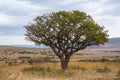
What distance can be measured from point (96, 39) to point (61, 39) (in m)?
4.56

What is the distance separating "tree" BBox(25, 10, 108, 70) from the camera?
4453 centimetres

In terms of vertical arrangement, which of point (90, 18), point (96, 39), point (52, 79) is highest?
point (90, 18)

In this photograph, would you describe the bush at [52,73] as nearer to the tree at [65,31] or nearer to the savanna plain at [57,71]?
the savanna plain at [57,71]

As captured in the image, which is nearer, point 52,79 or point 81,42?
point 52,79

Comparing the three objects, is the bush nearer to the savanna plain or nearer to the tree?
the savanna plain

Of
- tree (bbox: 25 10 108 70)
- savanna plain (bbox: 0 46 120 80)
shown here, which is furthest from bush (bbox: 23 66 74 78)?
tree (bbox: 25 10 108 70)

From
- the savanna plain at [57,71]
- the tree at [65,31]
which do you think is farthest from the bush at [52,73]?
the tree at [65,31]

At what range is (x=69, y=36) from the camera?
44.9m

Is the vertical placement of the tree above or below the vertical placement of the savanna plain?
above

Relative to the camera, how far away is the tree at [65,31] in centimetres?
4453

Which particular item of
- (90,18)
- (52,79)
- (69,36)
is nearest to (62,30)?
(69,36)

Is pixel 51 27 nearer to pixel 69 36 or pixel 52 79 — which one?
pixel 69 36

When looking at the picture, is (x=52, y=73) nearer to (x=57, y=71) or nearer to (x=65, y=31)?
(x=57, y=71)

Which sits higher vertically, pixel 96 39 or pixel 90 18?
pixel 90 18
